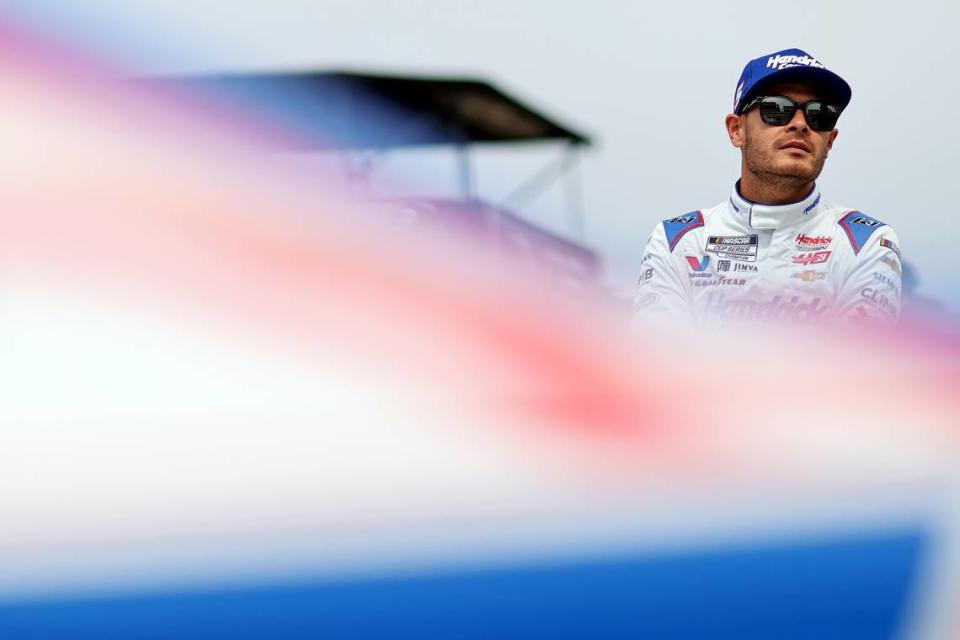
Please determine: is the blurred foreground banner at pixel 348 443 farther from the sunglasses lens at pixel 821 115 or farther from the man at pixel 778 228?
the sunglasses lens at pixel 821 115

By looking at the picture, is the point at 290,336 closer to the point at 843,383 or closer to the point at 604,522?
the point at 604,522

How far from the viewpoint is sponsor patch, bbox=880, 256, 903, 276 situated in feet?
6.15

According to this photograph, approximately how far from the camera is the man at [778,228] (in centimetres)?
Answer: 187

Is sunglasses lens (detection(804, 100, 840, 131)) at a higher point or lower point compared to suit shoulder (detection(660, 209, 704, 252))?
higher

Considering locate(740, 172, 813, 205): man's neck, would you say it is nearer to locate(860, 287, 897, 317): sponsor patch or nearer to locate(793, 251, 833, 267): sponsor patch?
locate(793, 251, 833, 267): sponsor patch

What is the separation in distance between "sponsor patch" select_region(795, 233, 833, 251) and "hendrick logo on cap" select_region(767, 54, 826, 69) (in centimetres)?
26

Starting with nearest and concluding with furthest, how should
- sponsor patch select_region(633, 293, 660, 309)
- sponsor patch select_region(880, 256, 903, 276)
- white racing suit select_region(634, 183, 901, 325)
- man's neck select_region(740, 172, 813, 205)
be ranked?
sponsor patch select_region(633, 293, 660, 309) → white racing suit select_region(634, 183, 901, 325) → sponsor patch select_region(880, 256, 903, 276) → man's neck select_region(740, 172, 813, 205)

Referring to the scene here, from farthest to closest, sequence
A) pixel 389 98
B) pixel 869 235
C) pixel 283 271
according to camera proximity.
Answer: pixel 869 235 → pixel 389 98 → pixel 283 271

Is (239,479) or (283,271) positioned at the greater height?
(283,271)

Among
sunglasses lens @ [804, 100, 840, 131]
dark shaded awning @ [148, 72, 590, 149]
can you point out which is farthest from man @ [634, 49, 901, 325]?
dark shaded awning @ [148, 72, 590, 149]

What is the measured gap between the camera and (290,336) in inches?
44.1

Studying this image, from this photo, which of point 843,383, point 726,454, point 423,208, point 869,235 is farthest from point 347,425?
point 869,235

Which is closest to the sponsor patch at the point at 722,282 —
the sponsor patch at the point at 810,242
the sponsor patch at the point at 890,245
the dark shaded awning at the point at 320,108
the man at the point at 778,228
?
the man at the point at 778,228

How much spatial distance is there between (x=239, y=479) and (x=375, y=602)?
166mm
